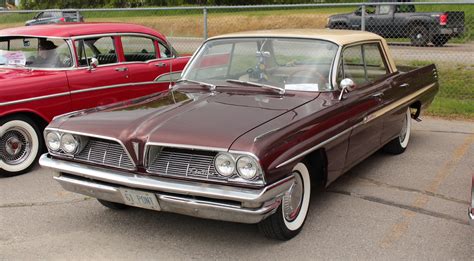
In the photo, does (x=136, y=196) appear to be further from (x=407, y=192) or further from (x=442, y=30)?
(x=442, y=30)

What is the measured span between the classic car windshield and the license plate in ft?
5.22

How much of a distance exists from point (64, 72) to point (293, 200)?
3.56 m

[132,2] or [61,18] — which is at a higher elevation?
[61,18]

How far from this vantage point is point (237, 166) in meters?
3.37

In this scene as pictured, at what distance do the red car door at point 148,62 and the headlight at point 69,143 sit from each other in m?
2.95

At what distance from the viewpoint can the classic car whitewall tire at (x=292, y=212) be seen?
12.3 ft

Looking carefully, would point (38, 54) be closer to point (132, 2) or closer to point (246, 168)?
point (246, 168)

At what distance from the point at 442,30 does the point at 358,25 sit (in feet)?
10.8

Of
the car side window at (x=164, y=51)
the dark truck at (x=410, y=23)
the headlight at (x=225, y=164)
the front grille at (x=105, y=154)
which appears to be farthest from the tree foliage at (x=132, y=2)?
the headlight at (x=225, y=164)

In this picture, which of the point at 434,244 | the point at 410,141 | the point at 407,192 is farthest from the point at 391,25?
the point at 434,244

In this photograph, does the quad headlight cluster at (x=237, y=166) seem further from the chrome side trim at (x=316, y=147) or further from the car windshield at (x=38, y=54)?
the car windshield at (x=38, y=54)

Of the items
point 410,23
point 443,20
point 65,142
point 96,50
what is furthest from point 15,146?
point 410,23

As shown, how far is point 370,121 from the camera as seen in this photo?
483cm

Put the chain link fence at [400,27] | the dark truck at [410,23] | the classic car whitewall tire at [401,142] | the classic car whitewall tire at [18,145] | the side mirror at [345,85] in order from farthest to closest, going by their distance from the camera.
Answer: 1. the dark truck at [410,23]
2. the chain link fence at [400,27]
3. the classic car whitewall tire at [401,142]
4. the classic car whitewall tire at [18,145]
5. the side mirror at [345,85]
